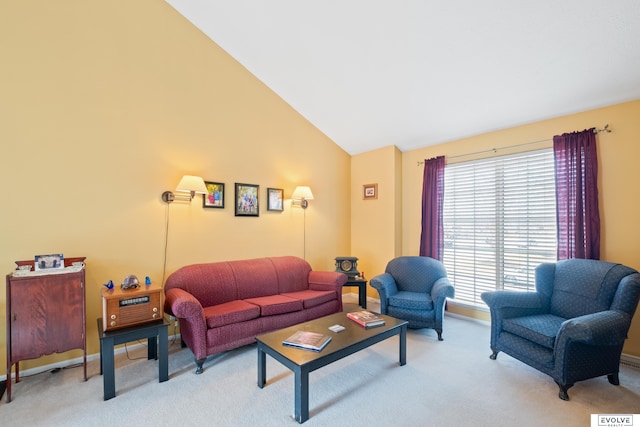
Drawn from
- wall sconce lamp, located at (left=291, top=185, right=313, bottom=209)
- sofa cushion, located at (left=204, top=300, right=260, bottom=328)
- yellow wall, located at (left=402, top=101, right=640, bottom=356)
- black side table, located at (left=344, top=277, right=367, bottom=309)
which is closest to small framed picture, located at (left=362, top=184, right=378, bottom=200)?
wall sconce lamp, located at (left=291, top=185, right=313, bottom=209)

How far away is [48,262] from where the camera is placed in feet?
7.62

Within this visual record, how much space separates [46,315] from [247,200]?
227cm

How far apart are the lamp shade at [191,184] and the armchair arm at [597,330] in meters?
3.62

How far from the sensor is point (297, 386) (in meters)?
1.88

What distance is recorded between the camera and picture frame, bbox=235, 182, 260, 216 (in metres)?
3.76

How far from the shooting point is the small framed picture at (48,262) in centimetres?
228

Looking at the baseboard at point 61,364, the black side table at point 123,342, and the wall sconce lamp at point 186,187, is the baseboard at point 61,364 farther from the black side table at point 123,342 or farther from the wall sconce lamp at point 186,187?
the wall sconce lamp at point 186,187

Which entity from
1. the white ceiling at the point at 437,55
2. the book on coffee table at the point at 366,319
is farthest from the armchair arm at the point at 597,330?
the white ceiling at the point at 437,55

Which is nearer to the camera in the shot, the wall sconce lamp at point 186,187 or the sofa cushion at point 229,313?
the sofa cushion at point 229,313

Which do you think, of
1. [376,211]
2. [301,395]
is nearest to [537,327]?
[301,395]

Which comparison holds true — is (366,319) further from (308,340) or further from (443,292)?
(443,292)

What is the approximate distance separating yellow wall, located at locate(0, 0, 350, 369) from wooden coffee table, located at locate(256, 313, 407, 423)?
5.54 ft

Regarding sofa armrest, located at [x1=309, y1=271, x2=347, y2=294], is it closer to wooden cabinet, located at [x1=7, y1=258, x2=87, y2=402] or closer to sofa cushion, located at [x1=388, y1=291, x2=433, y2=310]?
sofa cushion, located at [x1=388, y1=291, x2=433, y2=310]

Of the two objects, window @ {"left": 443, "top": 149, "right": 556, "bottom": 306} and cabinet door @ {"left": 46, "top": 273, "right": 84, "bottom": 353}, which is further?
window @ {"left": 443, "top": 149, "right": 556, "bottom": 306}
